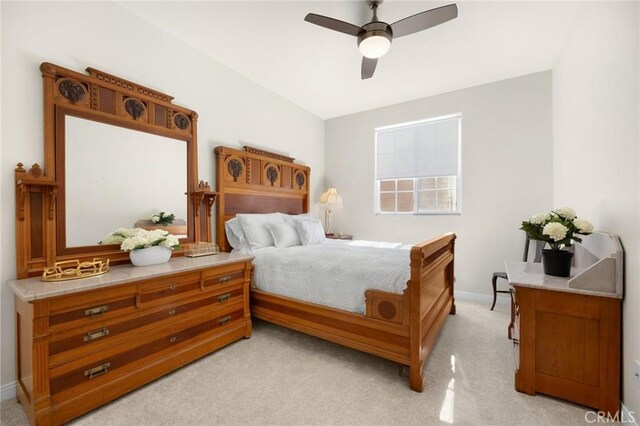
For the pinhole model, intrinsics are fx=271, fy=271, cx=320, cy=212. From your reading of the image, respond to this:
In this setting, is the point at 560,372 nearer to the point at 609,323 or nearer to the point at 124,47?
the point at 609,323

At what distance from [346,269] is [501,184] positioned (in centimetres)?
274

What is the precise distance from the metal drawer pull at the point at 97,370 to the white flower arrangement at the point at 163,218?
4.06 feet

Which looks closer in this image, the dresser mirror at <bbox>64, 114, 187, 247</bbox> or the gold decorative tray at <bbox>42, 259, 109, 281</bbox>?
the gold decorative tray at <bbox>42, 259, 109, 281</bbox>

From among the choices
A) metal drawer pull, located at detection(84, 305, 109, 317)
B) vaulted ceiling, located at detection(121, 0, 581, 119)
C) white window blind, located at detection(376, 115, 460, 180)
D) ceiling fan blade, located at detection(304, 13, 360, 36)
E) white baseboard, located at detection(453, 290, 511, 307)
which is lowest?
white baseboard, located at detection(453, 290, 511, 307)

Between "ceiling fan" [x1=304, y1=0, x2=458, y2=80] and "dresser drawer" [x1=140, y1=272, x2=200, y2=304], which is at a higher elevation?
"ceiling fan" [x1=304, y1=0, x2=458, y2=80]

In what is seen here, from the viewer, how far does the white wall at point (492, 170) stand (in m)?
3.45

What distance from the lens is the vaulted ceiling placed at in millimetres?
2363

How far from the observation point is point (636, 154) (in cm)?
153

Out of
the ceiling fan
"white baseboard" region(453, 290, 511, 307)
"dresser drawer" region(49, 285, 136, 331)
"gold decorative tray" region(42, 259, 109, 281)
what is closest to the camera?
"dresser drawer" region(49, 285, 136, 331)

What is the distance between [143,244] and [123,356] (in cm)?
80

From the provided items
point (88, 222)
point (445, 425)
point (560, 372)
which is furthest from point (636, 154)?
point (88, 222)

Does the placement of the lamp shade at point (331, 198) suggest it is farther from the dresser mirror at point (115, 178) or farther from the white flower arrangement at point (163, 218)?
the white flower arrangement at point (163, 218)

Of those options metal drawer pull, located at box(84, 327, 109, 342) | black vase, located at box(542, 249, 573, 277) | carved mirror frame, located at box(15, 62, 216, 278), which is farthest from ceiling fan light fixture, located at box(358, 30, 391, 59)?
metal drawer pull, located at box(84, 327, 109, 342)

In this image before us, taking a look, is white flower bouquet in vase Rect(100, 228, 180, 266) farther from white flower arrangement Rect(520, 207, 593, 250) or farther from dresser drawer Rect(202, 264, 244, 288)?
white flower arrangement Rect(520, 207, 593, 250)
